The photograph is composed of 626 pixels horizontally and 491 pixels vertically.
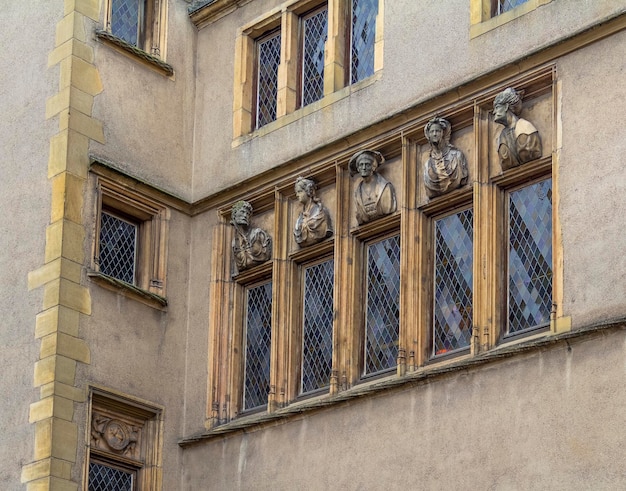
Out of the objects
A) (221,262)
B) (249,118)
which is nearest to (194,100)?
(249,118)

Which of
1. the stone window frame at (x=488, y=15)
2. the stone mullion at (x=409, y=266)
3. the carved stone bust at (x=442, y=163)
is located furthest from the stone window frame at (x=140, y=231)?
the stone window frame at (x=488, y=15)

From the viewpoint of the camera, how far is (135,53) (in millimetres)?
18781

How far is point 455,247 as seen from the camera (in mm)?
16500

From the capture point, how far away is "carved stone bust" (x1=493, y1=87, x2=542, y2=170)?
15.9 m

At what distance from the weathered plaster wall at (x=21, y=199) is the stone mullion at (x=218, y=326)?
1846mm

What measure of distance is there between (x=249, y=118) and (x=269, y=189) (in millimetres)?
1063

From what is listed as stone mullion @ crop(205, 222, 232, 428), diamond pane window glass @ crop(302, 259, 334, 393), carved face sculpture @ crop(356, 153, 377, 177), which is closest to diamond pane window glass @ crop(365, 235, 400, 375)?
diamond pane window glass @ crop(302, 259, 334, 393)

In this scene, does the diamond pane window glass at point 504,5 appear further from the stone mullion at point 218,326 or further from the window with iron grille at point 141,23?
the window with iron grille at point 141,23

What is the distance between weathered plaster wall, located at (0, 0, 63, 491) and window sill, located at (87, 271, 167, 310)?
0.60 metres

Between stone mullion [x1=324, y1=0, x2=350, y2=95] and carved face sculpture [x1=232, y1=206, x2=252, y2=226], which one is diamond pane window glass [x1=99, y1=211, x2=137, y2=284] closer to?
carved face sculpture [x1=232, y1=206, x2=252, y2=226]

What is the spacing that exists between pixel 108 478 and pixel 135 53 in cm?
444

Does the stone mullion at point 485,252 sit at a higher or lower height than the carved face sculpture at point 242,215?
lower

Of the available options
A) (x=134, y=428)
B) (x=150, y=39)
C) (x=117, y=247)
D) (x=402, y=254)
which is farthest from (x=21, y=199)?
(x=402, y=254)

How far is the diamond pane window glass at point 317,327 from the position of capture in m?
17.3
